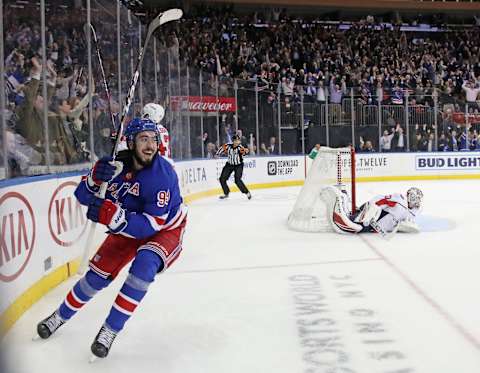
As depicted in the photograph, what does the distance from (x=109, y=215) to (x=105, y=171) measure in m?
0.25

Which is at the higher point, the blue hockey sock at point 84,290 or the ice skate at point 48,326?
the blue hockey sock at point 84,290

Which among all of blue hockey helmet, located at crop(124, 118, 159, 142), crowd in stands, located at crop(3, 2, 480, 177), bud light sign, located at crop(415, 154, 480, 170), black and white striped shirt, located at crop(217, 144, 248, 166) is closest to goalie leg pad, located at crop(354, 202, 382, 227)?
crowd in stands, located at crop(3, 2, 480, 177)

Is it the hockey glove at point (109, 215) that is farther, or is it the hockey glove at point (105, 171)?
the hockey glove at point (105, 171)

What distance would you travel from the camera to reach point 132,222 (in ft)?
8.34

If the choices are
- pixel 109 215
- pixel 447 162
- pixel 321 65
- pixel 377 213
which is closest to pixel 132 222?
pixel 109 215

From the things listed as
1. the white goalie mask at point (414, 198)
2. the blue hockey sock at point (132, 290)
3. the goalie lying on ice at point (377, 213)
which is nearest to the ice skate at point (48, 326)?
the blue hockey sock at point (132, 290)

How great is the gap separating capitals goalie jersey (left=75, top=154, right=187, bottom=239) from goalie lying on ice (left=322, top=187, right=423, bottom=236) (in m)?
3.61

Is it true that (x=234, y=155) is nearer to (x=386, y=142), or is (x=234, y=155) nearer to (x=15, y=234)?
(x=386, y=142)

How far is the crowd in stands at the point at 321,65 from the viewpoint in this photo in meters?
5.81

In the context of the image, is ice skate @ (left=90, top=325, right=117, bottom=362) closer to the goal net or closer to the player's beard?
the player's beard

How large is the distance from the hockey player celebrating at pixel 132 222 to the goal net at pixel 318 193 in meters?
3.93

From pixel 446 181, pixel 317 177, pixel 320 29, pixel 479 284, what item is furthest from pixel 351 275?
pixel 320 29

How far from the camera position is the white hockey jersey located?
5980mm

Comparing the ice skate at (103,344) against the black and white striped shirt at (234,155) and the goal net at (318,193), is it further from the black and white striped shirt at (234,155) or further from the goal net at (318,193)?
the black and white striped shirt at (234,155)
